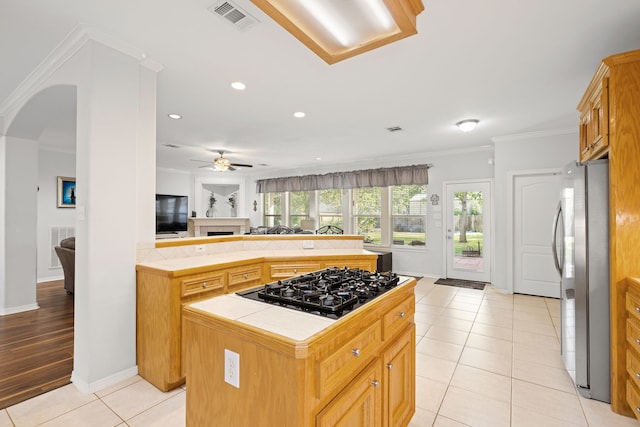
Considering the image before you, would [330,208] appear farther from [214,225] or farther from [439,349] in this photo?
[439,349]

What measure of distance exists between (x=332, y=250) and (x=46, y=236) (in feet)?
18.8

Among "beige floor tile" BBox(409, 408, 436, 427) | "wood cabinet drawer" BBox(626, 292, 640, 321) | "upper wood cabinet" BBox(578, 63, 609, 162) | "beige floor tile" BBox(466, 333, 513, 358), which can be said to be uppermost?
"upper wood cabinet" BBox(578, 63, 609, 162)

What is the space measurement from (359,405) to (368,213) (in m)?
6.11

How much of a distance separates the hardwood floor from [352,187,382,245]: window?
548cm

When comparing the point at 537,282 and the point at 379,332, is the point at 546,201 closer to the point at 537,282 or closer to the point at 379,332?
the point at 537,282

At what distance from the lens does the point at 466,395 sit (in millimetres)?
2246

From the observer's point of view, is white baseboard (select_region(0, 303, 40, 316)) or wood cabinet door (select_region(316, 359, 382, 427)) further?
white baseboard (select_region(0, 303, 40, 316))

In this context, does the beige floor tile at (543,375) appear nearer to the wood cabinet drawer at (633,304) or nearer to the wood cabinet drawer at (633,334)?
the wood cabinet drawer at (633,334)

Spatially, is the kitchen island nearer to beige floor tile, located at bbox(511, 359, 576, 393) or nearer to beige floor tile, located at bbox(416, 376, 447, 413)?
beige floor tile, located at bbox(416, 376, 447, 413)

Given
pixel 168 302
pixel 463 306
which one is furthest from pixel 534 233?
pixel 168 302

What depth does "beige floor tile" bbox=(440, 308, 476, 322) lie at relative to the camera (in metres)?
3.88

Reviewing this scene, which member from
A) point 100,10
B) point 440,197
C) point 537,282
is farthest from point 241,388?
point 440,197

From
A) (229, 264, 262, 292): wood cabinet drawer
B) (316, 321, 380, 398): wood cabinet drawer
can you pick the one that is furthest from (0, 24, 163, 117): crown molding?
(316, 321, 380, 398): wood cabinet drawer

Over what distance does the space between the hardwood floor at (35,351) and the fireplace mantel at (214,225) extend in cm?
386
